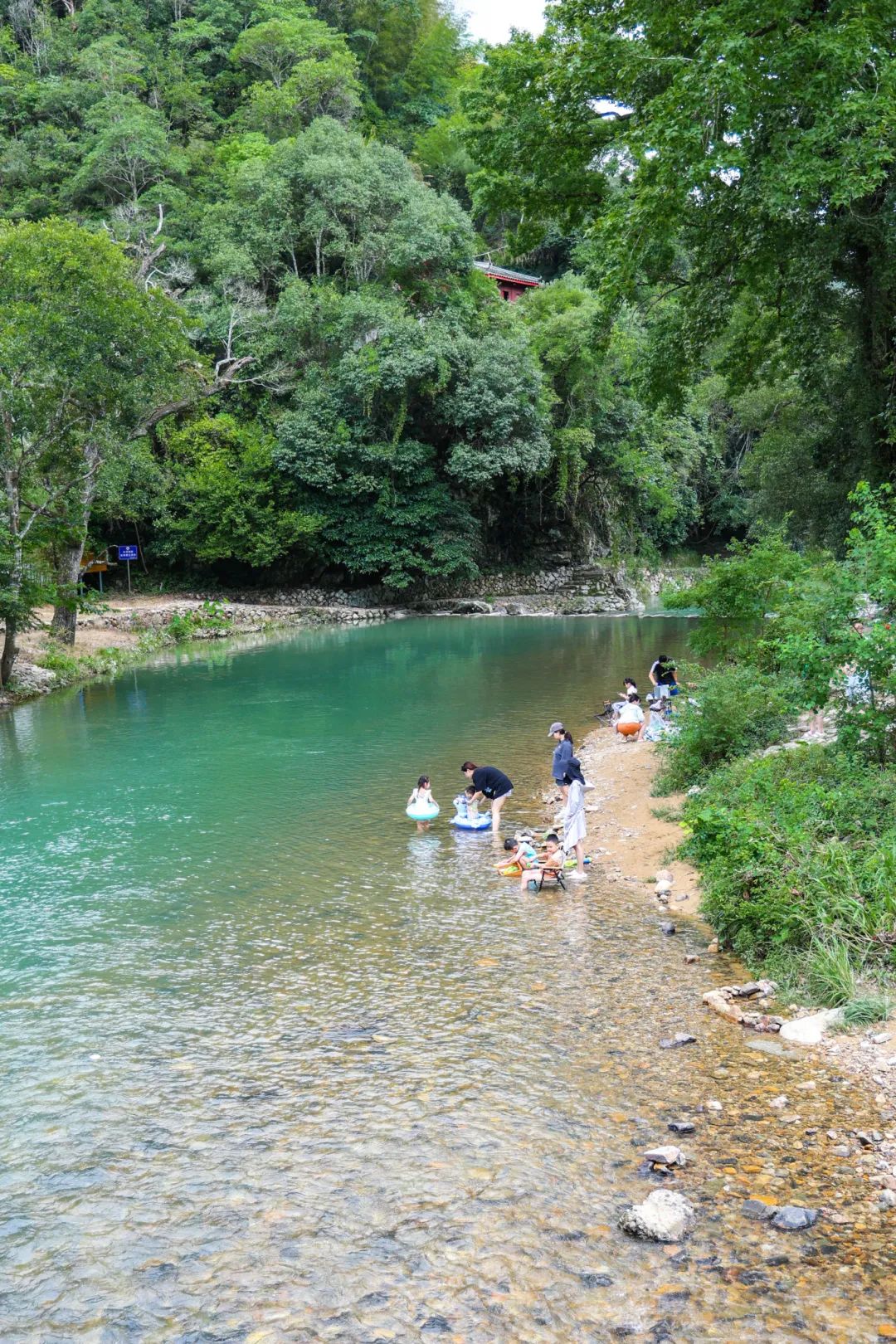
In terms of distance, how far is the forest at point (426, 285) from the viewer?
1320cm

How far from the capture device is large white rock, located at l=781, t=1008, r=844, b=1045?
23.4ft

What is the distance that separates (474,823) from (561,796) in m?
2.20

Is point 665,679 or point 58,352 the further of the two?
point 58,352

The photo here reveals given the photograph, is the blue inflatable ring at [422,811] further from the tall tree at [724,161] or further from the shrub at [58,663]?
the shrub at [58,663]

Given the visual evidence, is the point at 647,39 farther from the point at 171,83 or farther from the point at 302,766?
the point at 171,83

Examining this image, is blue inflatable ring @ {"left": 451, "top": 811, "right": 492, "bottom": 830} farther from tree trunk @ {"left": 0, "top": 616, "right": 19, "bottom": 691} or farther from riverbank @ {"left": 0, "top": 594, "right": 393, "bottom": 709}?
riverbank @ {"left": 0, "top": 594, "right": 393, "bottom": 709}

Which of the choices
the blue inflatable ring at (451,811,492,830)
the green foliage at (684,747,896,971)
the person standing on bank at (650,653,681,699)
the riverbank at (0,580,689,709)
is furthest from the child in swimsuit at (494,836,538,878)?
the riverbank at (0,580,689,709)

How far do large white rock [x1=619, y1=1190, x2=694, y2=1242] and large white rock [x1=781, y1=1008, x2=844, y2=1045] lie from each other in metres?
2.19

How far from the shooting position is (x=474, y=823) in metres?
13.7

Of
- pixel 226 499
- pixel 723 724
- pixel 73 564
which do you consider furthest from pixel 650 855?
pixel 226 499

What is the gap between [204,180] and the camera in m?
51.7

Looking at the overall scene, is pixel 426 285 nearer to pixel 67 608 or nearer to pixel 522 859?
pixel 67 608

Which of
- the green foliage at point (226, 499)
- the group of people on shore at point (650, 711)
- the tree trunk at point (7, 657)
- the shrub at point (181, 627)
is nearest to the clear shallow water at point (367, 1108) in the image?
the group of people on shore at point (650, 711)

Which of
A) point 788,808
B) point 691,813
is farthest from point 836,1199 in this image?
point 691,813
